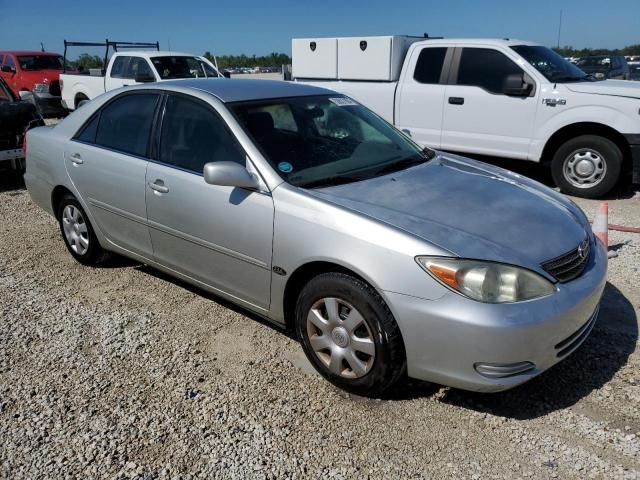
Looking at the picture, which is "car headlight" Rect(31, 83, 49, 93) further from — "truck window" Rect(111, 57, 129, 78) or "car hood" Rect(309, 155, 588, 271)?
"car hood" Rect(309, 155, 588, 271)

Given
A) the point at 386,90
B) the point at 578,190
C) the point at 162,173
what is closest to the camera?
the point at 162,173

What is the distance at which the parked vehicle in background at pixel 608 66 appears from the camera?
13836mm

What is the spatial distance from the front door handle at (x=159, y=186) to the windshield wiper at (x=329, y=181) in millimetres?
1032

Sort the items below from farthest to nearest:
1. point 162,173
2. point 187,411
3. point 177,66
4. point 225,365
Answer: point 177,66, point 162,173, point 225,365, point 187,411

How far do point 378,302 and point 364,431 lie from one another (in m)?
0.63

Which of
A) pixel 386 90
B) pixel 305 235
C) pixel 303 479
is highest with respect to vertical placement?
pixel 386 90

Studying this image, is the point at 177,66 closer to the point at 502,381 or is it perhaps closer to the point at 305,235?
the point at 305,235

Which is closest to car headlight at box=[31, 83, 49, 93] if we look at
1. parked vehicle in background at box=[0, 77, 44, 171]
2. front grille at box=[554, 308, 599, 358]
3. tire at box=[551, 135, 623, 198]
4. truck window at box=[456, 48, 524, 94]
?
parked vehicle in background at box=[0, 77, 44, 171]

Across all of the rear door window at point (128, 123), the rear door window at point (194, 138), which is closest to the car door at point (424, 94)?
the rear door window at point (128, 123)

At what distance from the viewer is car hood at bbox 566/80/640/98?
6.55m

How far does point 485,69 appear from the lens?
24.1 feet

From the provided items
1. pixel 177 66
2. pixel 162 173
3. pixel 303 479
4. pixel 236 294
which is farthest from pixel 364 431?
pixel 177 66

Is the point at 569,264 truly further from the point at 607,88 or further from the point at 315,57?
the point at 315,57

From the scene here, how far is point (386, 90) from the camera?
8.04 m
